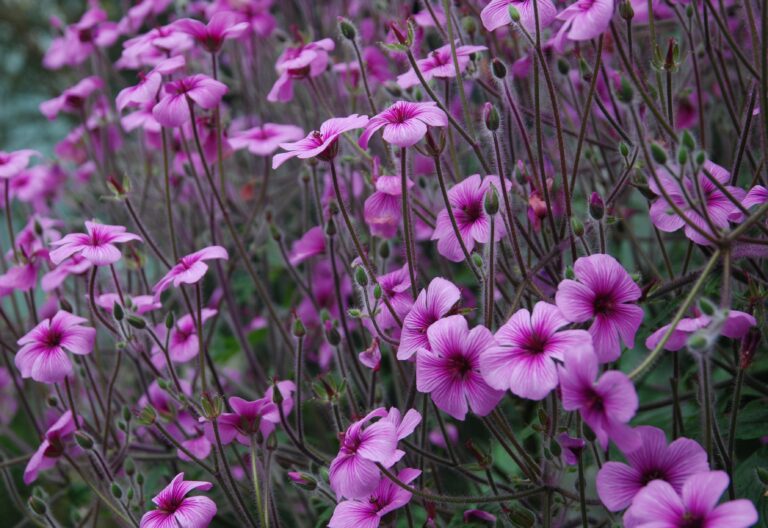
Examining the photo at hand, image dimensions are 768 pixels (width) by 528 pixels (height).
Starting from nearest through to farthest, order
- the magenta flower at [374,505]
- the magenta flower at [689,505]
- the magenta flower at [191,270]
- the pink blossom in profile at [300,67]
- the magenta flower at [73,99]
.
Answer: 1. the magenta flower at [689,505]
2. the magenta flower at [374,505]
3. the magenta flower at [191,270]
4. the pink blossom in profile at [300,67]
5. the magenta flower at [73,99]

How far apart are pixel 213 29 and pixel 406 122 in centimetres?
36

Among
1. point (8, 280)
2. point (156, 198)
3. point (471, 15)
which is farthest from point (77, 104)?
point (471, 15)

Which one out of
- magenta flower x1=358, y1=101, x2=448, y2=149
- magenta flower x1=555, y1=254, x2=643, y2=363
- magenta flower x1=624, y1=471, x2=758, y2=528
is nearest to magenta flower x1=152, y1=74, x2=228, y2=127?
magenta flower x1=358, y1=101, x2=448, y2=149

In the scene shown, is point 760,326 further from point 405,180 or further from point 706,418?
point 405,180

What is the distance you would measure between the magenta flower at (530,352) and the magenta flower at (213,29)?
0.49m

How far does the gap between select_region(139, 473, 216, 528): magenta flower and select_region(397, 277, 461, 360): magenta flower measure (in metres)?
0.19

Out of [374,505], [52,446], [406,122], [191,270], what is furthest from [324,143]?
[52,446]

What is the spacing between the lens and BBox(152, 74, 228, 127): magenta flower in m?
0.77

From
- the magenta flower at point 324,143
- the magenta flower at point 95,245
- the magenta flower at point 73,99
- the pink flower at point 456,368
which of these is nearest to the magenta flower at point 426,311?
the pink flower at point 456,368

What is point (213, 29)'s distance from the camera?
88 centimetres

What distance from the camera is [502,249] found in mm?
726

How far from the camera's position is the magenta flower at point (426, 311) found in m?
0.60

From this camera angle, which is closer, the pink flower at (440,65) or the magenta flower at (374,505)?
the magenta flower at (374,505)

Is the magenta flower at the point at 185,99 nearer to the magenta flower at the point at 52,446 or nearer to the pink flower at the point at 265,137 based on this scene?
the pink flower at the point at 265,137
